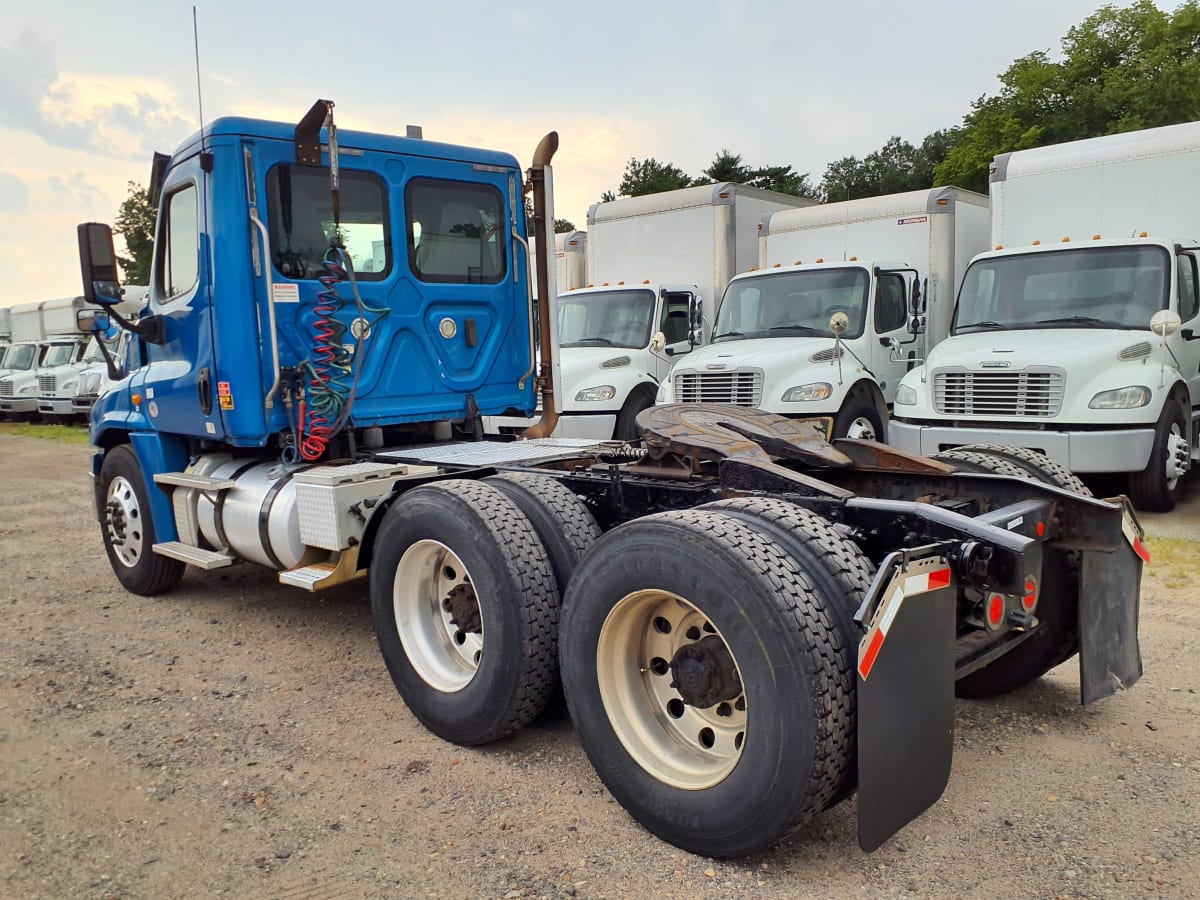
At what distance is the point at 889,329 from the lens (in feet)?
35.7

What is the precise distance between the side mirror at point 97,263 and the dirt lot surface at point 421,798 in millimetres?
Result: 2032

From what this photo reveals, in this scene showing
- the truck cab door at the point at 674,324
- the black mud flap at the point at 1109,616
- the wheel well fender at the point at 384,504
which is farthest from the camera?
the truck cab door at the point at 674,324

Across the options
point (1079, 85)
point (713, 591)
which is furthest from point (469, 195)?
point (1079, 85)

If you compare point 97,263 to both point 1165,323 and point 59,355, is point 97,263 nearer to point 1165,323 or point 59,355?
point 1165,323

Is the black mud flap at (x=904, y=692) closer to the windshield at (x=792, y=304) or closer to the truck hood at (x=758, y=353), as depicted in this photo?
the truck hood at (x=758, y=353)

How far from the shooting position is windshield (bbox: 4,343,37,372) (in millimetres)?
25516

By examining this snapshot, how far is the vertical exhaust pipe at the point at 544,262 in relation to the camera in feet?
19.9

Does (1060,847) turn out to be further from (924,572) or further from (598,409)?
(598,409)

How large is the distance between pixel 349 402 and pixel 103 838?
2.64 m

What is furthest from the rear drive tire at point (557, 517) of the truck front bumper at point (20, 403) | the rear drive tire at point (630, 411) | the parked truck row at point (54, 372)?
the truck front bumper at point (20, 403)

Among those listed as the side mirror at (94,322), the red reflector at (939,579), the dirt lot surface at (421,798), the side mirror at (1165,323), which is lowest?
the dirt lot surface at (421,798)

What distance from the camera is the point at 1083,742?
3.79 meters

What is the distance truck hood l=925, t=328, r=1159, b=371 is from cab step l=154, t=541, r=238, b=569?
20.9 ft

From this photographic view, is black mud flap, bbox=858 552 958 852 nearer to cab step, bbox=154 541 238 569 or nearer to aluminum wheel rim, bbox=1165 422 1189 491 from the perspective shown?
cab step, bbox=154 541 238 569
